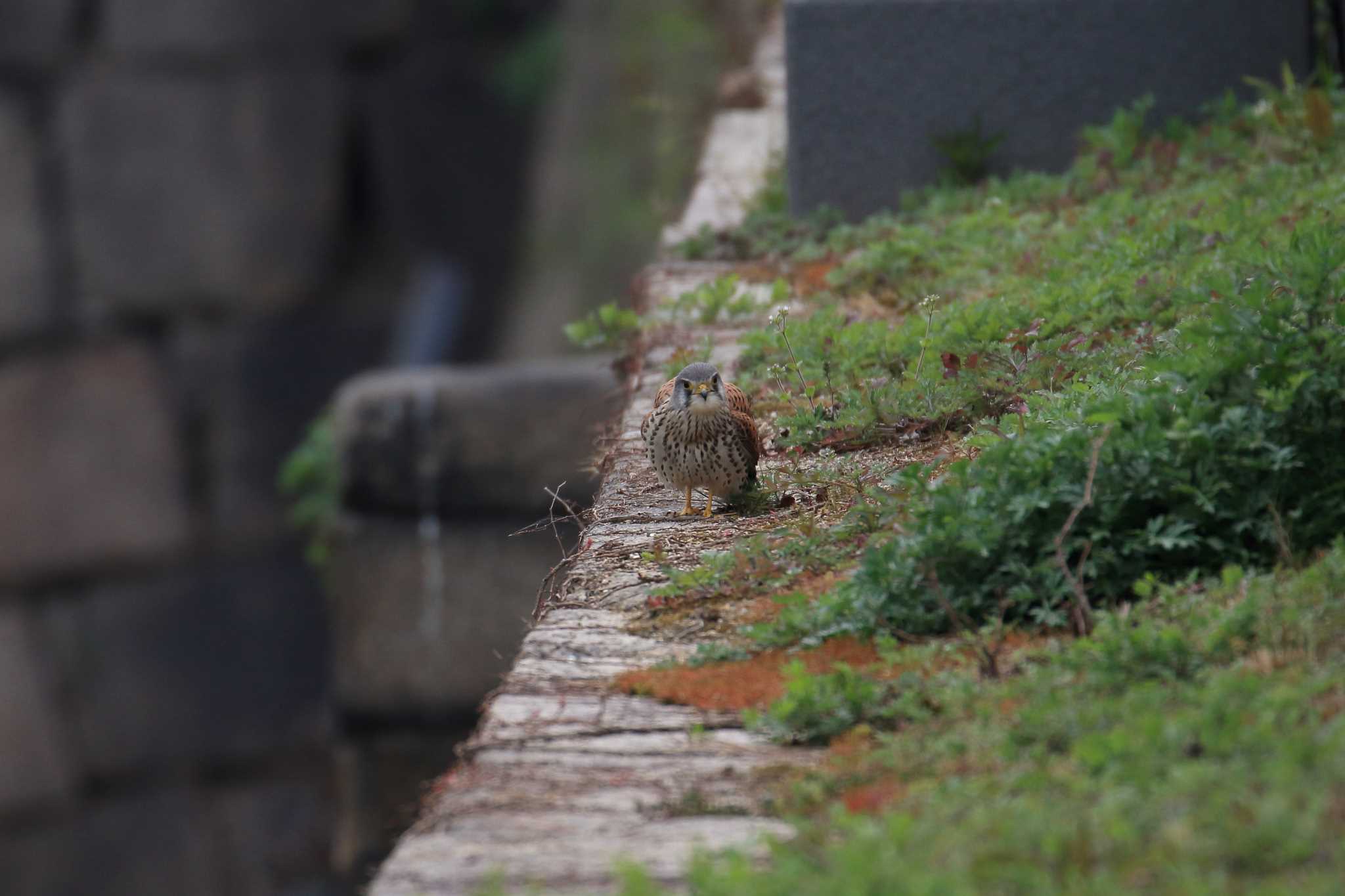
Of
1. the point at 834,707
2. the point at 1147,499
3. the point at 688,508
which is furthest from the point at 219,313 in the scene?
the point at 834,707

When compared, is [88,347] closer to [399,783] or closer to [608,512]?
[399,783]

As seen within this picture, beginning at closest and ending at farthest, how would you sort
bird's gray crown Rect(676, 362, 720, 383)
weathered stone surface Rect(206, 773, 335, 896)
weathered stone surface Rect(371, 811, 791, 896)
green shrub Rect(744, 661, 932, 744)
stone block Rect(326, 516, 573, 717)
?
weathered stone surface Rect(371, 811, 791, 896) → green shrub Rect(744, 661, 932, 744) → bird's gray crown Rect(676, 362, 720, 383) → stone block Rect(326, 516, 573, 717) → weathered stone surface Rect(206, 773, 335, 896)

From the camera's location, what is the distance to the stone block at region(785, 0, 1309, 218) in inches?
308

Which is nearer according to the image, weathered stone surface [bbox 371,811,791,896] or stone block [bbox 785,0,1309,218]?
weathered stone surface [bbox 371,811,791,896]

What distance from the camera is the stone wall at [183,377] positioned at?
40.5 feet

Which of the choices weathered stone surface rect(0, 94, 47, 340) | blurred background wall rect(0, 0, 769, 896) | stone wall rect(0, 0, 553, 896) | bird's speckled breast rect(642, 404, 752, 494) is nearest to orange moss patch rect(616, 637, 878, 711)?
bird's speckled breast rect(642, 404, 752, 494)

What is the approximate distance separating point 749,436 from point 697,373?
0.23m

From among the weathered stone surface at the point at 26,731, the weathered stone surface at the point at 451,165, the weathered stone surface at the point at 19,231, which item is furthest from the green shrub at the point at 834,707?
the weathered stone surface at the point at 19,231

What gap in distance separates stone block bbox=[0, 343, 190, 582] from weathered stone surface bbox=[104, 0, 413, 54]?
8.21 feet

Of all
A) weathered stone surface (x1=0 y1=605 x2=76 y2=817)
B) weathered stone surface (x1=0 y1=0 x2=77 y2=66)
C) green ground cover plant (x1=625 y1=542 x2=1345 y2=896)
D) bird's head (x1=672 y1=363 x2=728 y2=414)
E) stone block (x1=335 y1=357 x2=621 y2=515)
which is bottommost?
weathered stone surface (x1=0 y1=605 x2=76 y2=817)

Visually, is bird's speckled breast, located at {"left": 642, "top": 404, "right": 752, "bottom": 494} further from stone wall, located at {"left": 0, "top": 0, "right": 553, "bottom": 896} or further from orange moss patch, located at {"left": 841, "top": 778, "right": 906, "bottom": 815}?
stone wall, located at {"left": 0, "top": 0, "right": 553, "bottom": 896}

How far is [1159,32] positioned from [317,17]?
7.67 metres

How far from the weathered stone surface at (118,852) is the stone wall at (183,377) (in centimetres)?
2

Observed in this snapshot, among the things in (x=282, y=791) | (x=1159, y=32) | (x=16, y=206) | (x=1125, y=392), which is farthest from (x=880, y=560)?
(x=16, y=206)
